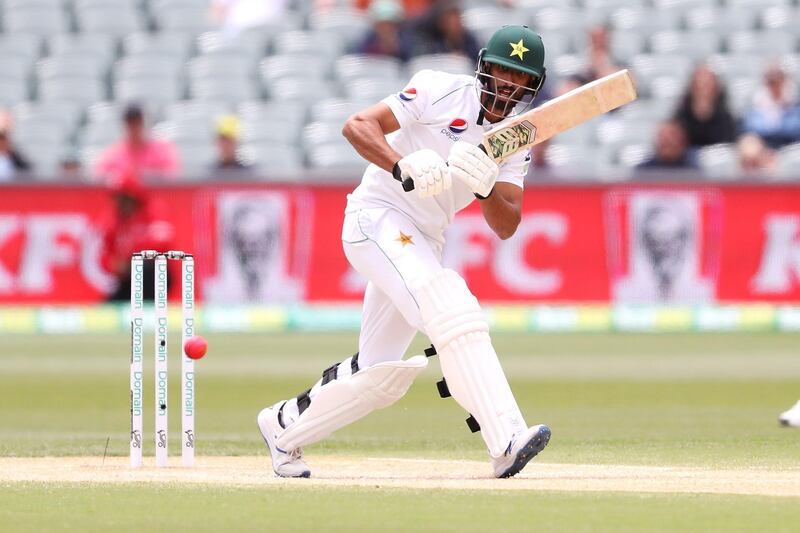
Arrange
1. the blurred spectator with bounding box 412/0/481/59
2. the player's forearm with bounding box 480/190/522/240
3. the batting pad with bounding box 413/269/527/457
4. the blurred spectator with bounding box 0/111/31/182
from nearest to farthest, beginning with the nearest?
the batting pad with bounding box 413/269/527/457 → the player's forearm with bounding box 480/190/522/240 → the blurred spectator with bounding box 0/111/31/182 → the blurred spectator with bounding box 412/0/481/59

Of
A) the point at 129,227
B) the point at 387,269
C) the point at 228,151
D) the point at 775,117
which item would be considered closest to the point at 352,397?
the point at 387,269

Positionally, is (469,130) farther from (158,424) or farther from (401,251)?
(158,424)

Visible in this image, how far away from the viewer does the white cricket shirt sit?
551 centimetres

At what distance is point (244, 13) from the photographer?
1587 cm

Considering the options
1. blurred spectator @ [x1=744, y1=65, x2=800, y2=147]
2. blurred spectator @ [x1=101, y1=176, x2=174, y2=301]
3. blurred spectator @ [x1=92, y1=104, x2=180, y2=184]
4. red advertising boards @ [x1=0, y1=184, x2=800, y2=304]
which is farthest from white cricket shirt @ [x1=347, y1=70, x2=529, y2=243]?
blurred spectator @ [x1=744, y1=65, x2=800, y2=147]

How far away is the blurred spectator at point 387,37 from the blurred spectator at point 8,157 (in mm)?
3176

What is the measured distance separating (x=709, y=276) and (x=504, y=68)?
25.0 ft

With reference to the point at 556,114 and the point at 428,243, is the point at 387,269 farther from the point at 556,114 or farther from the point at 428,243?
the point at 556,114

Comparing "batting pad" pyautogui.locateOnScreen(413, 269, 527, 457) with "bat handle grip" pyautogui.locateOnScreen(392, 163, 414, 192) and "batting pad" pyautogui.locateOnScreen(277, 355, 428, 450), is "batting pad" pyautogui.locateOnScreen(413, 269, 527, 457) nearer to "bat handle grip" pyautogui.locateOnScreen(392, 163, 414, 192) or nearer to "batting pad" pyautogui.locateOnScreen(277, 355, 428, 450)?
"batting pad" pyautogui.locateOnScreen(277, 355, 428, 450)

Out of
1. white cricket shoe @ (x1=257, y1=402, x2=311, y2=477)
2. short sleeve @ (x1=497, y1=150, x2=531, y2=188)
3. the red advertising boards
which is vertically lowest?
the red advertising boards

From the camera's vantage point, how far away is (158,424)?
19.1 ft

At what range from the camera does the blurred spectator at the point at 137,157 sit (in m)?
12.8

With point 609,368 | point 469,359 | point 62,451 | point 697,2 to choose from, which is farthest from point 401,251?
point 697,2

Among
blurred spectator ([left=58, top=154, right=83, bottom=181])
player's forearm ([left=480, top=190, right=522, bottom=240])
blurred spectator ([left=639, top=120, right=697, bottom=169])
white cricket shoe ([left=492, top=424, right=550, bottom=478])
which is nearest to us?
white cricket shoe ([left=492, top=424, right=550, bottom=478])
